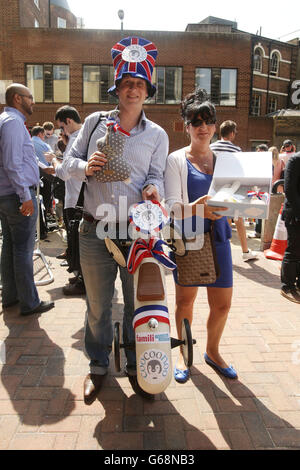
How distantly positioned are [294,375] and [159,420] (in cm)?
119

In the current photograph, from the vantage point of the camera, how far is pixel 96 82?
851 inches

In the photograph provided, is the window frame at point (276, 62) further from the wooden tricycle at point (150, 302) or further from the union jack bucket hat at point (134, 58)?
the wooden tricycle at point (150, 302)

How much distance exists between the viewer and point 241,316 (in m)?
3.88

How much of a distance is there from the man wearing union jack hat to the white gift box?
0.38 metres

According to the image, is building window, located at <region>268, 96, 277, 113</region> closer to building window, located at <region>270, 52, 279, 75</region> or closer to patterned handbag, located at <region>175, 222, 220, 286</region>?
building window, located at <region>270, 52, 279, 75</region>

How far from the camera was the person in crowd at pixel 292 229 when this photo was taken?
429 centimetres

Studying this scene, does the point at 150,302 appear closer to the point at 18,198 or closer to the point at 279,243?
the point at 18,198

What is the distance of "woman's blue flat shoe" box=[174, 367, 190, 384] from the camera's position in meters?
2.71

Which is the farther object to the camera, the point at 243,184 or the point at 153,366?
the point at 243,184

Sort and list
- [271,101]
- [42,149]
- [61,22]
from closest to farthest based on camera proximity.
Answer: [42,149] → [271,101] → [61,22]

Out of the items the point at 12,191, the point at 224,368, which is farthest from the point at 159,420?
the point at 12,191

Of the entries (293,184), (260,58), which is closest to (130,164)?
(293,184)

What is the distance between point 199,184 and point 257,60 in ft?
95.6

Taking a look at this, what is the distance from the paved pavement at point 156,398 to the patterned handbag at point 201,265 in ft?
2.73
